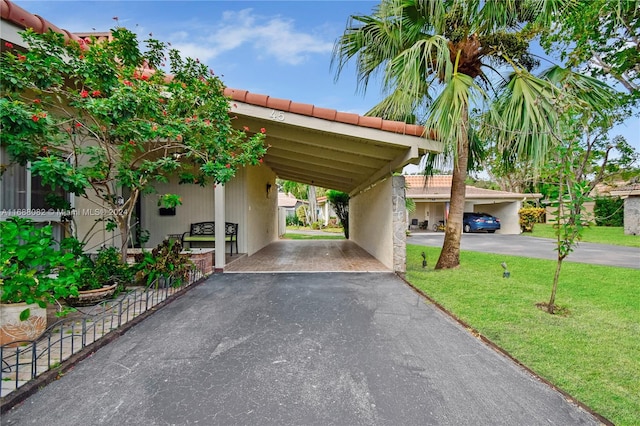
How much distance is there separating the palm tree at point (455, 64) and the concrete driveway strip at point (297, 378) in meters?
3.50

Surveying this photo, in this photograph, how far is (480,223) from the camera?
19734 mm

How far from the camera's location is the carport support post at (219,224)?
697 centimetres

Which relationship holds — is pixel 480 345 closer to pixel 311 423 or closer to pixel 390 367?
pixel 390 367

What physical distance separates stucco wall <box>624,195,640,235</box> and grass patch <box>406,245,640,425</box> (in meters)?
13.3

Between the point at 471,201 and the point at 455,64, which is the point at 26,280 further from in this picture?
the point at 471,201

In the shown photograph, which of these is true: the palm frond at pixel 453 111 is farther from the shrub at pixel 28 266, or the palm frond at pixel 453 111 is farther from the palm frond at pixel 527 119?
the shrub at pixel 28 266

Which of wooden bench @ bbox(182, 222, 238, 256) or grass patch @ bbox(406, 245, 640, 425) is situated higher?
wooden bench @ bbox(182, 222, 238, 256)

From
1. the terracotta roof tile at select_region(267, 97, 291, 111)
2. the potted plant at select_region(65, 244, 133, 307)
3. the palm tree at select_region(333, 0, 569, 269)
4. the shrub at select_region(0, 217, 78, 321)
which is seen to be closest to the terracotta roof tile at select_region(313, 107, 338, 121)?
the terracotta roof tile at select_region(267, 97, 291, 111)

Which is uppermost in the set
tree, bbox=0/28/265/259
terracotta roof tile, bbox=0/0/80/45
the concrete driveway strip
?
terracotta roof tile, bbox=0/0/80/45

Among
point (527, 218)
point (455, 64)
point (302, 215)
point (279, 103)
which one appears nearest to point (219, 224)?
point (279, 103)

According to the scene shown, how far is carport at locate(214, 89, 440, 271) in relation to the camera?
19.3 ft

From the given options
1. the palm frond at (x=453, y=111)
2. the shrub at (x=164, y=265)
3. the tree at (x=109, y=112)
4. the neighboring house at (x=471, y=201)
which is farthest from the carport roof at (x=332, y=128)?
the neighboring house at (x=471, y=201)

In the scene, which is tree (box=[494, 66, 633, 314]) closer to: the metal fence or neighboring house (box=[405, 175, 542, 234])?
the metal fence

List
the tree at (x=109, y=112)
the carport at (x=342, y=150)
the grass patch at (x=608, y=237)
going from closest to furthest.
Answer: the tree at (x=109, y=112) → the carport at (x=342, y=150) → the grass patch at (x=608, y=237)
